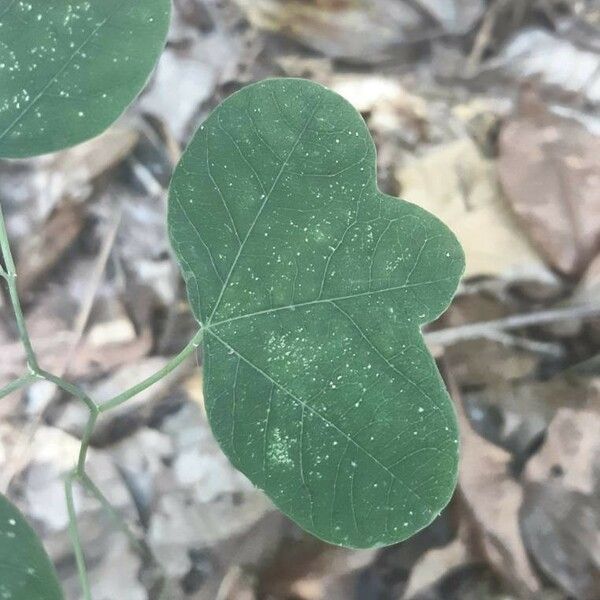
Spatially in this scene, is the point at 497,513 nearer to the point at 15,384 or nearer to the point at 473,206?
the point at 473,206

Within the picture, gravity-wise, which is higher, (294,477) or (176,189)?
(176,189)

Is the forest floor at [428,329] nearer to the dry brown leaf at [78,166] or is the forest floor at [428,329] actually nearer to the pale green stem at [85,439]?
the dry brown leaf at [78,166]

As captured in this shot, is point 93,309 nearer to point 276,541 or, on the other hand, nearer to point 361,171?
point 276,541

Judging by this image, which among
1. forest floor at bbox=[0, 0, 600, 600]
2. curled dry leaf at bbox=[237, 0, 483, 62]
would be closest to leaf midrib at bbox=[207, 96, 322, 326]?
forest floor at bbox=[0, 0, 600, 600]

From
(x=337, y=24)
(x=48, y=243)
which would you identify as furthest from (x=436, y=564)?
(x=337, y=24)

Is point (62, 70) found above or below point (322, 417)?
above

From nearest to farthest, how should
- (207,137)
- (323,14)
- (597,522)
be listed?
(207,137), (597,522), (323,14)

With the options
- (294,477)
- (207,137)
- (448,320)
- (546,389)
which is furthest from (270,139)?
(546,389)
